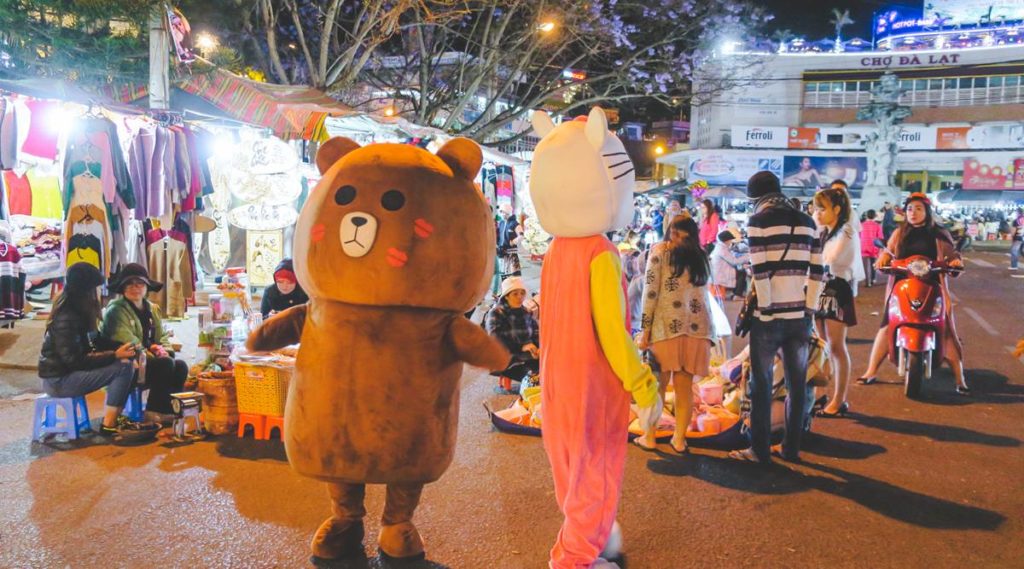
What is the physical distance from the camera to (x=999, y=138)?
40750 millimetres

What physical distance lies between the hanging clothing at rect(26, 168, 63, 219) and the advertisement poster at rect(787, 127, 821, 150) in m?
41.4

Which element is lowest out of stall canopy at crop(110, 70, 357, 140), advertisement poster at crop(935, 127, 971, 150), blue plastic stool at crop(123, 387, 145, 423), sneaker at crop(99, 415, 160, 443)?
sneaker at crop(99, 415, 160, 443)

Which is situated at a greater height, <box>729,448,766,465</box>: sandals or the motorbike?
the motorbike

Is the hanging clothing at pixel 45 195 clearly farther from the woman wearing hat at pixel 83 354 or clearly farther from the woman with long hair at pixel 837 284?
the woman with long hair at pixel 837 284

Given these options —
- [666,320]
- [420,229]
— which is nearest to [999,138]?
[666,320]

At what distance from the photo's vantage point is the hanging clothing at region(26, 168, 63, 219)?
25.6 ft

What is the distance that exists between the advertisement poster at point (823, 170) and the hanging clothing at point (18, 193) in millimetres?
40526

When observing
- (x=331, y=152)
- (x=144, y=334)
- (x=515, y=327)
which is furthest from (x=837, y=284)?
(x=144, y=334)

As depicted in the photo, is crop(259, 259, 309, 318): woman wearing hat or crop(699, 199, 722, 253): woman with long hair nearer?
crop(259, 259, 309, 318): woman wearing hat

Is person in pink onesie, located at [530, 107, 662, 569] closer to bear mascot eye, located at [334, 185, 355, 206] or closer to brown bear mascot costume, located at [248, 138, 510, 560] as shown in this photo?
brown bear mascot costume, located at [248, 138, 510, 560]

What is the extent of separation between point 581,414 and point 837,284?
434cm

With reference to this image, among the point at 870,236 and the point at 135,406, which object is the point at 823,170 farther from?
the point at 135,406

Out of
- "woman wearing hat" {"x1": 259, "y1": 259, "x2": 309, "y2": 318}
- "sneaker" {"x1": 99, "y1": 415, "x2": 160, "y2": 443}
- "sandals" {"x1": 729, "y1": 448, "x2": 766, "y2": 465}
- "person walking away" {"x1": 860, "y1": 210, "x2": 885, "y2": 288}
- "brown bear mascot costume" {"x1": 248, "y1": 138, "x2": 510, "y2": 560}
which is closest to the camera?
"brown bear mascot costume" {"x1": 248, "y1": 138, "x2": 510, "y2": 560}

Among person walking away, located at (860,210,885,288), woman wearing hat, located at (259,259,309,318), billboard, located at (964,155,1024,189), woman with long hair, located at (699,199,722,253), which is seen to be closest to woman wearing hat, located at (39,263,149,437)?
woman wearing hat, located at (259,259,309,318)
